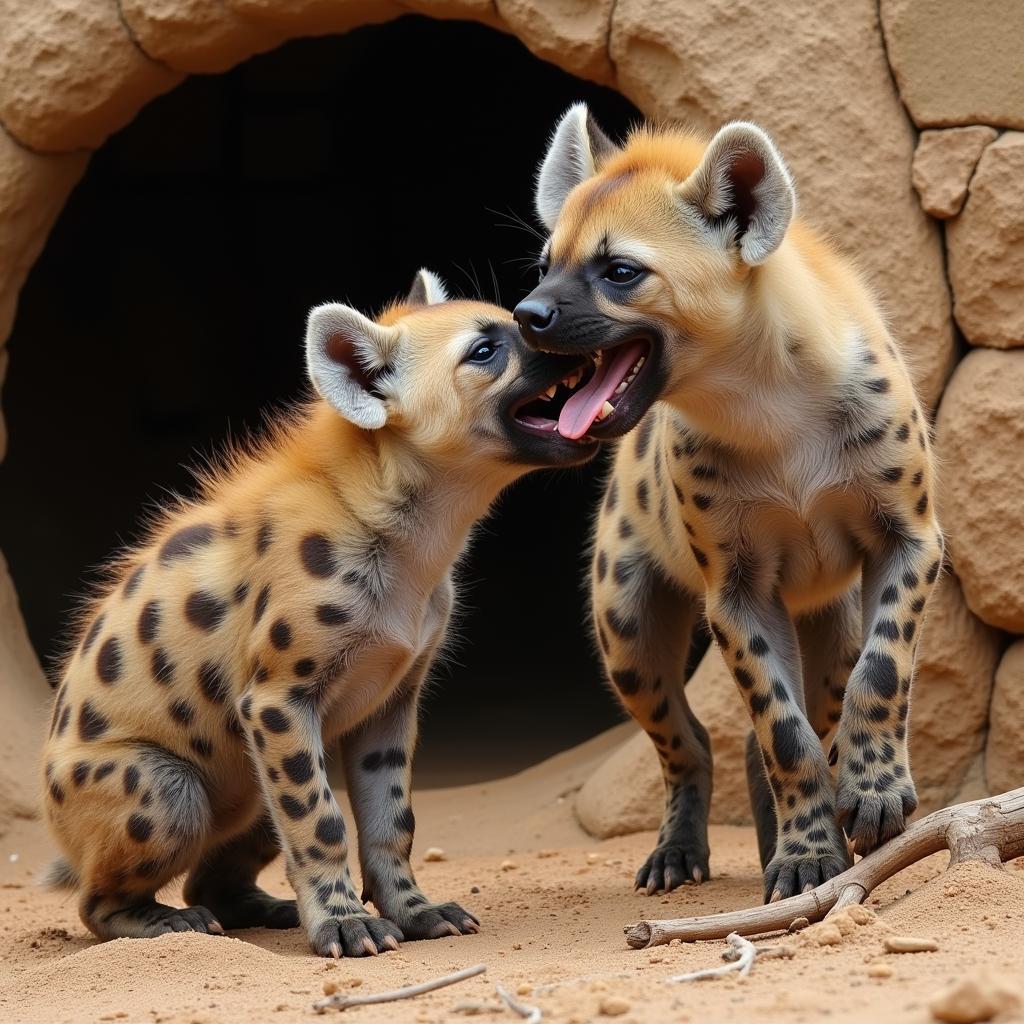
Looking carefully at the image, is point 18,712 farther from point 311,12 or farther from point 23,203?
point 311,12

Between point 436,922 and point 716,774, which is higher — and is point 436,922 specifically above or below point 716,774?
above

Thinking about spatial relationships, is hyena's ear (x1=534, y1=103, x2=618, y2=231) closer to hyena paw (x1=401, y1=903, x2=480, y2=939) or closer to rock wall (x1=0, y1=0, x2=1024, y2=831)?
rock wall (x1=0, y1=0, x2=1024, y2=831)

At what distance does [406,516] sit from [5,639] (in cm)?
398

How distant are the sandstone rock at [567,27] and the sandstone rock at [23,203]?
2.45 metres

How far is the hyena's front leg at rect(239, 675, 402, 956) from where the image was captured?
499cm

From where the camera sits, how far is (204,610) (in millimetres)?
5359

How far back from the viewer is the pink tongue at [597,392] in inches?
190

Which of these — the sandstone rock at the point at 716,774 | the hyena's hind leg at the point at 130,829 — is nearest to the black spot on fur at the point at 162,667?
the hyena's hind leg at the point at 130,829

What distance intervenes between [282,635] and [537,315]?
1294mm

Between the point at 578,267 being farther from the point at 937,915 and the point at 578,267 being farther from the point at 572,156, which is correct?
the point at 937,915

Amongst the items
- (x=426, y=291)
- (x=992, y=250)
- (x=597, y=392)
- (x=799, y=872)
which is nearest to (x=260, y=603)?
(x=597, y=392)

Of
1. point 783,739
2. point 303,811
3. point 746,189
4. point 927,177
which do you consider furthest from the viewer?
point 927,177

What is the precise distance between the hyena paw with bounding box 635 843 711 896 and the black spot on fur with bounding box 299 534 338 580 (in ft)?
5.98

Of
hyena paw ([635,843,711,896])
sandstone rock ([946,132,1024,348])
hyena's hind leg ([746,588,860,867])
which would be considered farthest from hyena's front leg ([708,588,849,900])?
sandstone rock ([946,132,1024,348])
